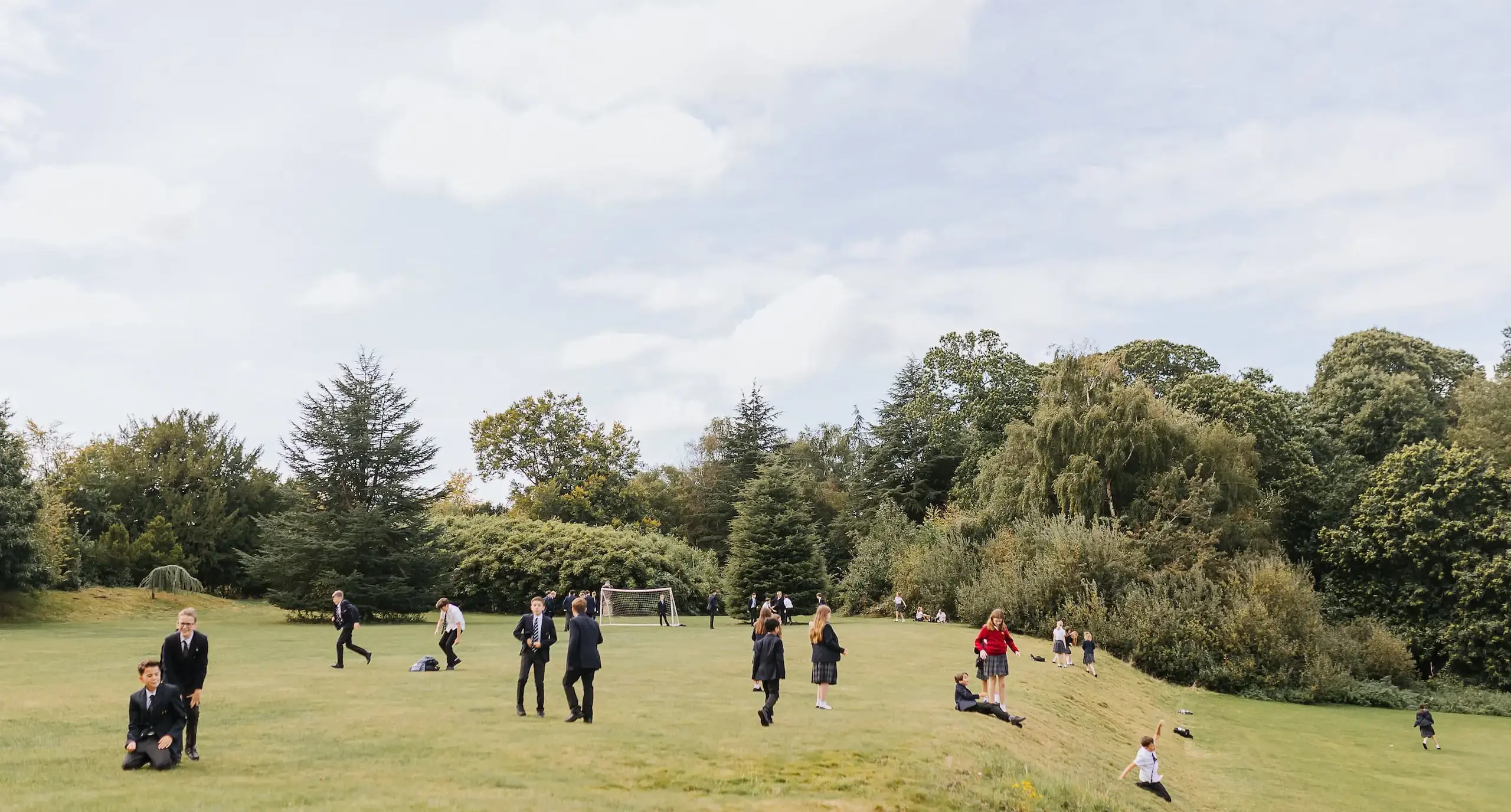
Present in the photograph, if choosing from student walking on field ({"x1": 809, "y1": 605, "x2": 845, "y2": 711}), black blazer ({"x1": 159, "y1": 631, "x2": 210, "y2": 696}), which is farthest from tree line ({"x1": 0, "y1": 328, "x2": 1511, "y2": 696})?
black blazer ({"x1": 159, "y1": 631, "x2": 210, "y2": 696})

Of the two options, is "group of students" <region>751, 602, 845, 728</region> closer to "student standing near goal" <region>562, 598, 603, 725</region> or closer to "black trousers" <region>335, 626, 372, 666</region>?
"student standing near goal" <region>562, 598, 603, 725</region>

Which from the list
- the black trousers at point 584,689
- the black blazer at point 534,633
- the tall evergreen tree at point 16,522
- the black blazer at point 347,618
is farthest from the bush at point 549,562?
the black trousers at point 584,689

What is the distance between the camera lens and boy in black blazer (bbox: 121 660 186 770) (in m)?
11.0

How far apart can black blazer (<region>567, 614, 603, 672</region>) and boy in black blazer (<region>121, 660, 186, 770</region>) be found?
199 inches

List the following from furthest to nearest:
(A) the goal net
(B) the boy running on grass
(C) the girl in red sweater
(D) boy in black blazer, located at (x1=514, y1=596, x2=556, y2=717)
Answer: (A) the goal net, (B) the boy running on grass, (C) the girl in red sweater, (D) boy in black blazer, located at (x1=514, y1=596, x2=556, y2=717)

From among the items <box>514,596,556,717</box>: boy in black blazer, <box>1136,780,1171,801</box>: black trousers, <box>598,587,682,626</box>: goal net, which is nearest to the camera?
<box>514,596,556,717</box>: boy in black blazer

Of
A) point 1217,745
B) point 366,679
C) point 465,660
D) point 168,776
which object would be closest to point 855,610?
point 1217,745

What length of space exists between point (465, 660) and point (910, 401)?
55.5 m

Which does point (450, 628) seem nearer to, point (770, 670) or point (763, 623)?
point (763, 623)

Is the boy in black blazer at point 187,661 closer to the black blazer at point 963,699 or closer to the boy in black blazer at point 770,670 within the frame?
the boy in black blazer at point 770,670

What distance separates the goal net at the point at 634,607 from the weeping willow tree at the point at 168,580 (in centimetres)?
2236

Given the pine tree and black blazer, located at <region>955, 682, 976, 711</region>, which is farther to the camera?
the pine tree

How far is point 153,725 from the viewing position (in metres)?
11.1

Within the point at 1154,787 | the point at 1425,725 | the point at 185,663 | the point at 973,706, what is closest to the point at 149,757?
the point at 185,663
